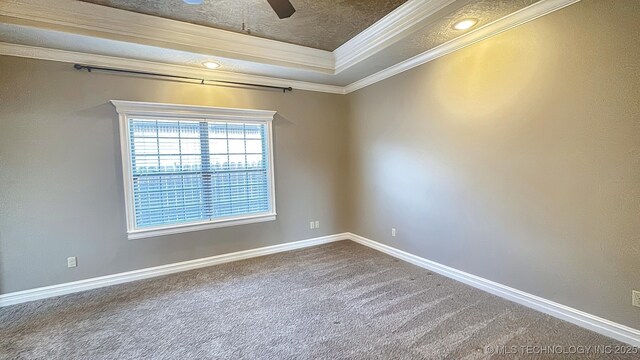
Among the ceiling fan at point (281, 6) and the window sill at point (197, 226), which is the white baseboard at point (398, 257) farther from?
the ceiling fan at point (281, 6)

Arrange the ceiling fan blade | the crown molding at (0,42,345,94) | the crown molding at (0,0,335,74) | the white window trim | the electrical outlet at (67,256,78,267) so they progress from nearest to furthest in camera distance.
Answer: the ceiling fan blade → the crown molding at (0,0,335,74) → the crown molding at (0,42,345,94) → the electrical outlet at (67,256,78,267) → the white window trim

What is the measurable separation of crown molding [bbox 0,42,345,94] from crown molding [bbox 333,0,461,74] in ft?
2.92

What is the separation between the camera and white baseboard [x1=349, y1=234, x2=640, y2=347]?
1998 millimetres

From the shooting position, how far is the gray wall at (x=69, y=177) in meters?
2.79

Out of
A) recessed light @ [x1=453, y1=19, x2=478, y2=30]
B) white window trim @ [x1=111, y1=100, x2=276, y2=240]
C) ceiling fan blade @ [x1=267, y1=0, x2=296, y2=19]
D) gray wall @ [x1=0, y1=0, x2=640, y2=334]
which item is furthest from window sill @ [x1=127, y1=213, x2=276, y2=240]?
recessed light @ [x1=453, y1=19, x2=478, y2=30]

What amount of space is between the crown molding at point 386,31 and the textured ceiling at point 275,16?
3.0 inches

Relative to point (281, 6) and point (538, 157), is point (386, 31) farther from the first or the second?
point (538, 157)

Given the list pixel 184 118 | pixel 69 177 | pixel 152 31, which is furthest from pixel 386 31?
pixel 69 177

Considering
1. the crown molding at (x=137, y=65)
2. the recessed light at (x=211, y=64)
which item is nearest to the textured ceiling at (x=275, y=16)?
the recessed light at (x=211, y=64)

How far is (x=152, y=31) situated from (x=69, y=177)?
5.96 ft

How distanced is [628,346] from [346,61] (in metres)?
3.71

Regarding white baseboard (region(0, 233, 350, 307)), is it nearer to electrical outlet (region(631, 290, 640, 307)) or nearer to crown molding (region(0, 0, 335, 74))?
crown molding (region(0, 0, 335, 74))

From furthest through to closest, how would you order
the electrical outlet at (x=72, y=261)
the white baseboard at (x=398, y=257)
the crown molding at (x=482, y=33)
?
1. the electrical outlet at (x=72, y=261)
2. the crown molding at (x=482, y=33)
3. the white baseboard at (x=398, y=257)

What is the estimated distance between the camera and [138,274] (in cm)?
333
